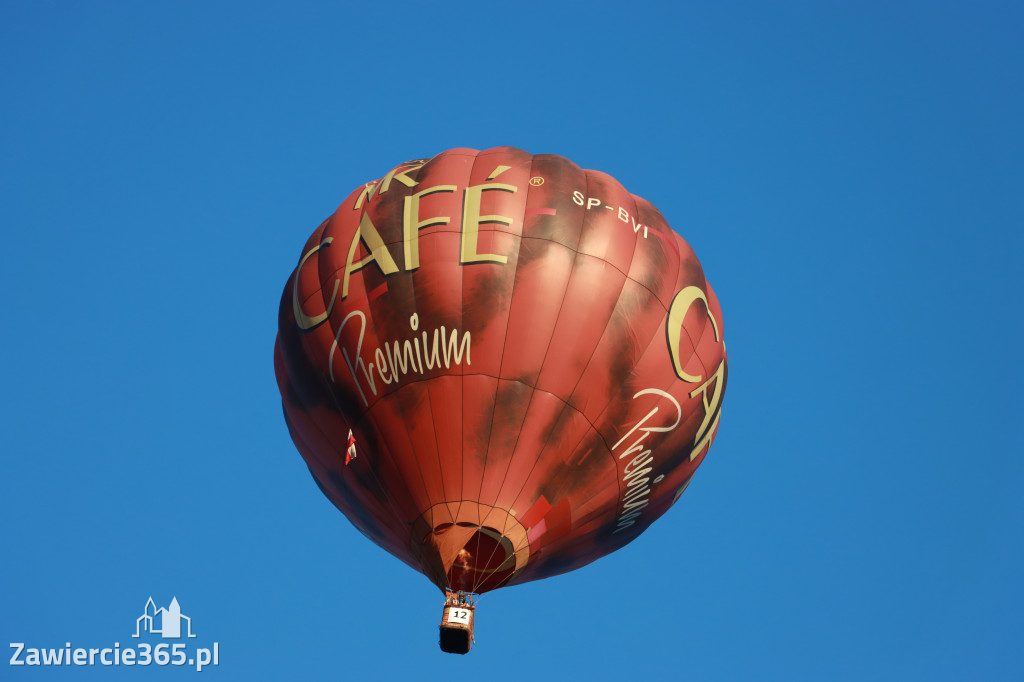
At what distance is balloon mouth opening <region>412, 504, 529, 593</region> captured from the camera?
15.4 meters

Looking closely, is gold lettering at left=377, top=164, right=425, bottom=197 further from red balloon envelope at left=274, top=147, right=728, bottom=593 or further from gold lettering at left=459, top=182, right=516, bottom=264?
gold lettering at left=459, top=182, right=516, bottom=264

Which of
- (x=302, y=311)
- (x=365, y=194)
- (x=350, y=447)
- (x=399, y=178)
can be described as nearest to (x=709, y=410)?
(x=350, y=447)

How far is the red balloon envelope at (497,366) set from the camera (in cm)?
1559

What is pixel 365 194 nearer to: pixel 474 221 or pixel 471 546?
pixel 474 221

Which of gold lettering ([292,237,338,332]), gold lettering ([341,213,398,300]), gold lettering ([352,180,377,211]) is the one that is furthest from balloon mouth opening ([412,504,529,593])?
gold lettering ([352,180,377,211])

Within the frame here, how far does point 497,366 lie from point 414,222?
241 cm

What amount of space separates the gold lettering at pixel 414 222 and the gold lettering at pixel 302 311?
115 centimetres

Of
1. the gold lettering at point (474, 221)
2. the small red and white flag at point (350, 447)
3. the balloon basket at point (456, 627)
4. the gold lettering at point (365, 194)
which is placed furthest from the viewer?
the gold lettering at point (365, 194)

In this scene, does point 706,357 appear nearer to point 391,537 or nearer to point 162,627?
point 391,537

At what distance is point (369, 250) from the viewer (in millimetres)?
16812

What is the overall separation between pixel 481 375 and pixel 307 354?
2.70 meters

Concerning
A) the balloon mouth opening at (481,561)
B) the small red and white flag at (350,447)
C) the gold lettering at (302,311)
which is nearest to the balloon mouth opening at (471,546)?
the balloon mouth opening at (481,561)

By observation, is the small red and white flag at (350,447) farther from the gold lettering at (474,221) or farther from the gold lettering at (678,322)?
the gold lettering at (678,322)

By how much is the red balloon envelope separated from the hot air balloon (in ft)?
0.08
